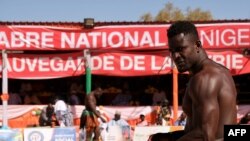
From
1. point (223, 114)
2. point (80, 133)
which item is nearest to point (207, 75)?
point (223, 114)

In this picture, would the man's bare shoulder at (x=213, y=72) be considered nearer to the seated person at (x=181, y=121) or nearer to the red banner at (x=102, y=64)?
the seated person at (x=181, y=121)

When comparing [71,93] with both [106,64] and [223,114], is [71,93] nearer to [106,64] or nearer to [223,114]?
[106,64]

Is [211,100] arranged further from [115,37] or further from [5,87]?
[115,37]

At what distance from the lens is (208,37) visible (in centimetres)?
1731

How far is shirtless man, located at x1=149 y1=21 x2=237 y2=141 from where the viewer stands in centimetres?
374

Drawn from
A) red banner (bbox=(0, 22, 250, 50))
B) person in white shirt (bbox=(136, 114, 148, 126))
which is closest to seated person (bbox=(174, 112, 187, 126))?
person in white shirt (bbox=(136, 114, 148, 126))

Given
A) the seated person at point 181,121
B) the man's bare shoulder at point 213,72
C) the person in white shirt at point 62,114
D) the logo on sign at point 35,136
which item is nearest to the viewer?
the man's bare shoulder at point 213,72

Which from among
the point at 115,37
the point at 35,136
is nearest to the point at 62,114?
the point at 115,37

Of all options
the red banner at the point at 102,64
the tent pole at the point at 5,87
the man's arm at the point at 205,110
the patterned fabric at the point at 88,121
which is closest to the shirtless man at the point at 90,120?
the patterned fabric at the point at 88,121

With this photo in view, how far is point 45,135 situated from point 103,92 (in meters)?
6.26

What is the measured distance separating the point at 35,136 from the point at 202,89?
9.00m

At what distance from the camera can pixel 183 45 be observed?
12.7 feet

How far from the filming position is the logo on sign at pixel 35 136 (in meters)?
12.3

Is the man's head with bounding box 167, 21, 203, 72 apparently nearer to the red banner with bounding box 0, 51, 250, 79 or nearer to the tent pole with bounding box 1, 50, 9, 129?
the tent pole with bounding box 1, 50, 9, 129
